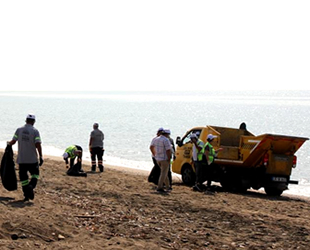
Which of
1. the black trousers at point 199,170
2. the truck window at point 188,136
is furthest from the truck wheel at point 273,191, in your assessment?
the truck window at point 188,136

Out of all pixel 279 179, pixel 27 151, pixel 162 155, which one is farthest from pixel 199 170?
pixel 27 151

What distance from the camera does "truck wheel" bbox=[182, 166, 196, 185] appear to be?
18.9 metres

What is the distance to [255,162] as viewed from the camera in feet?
58.4

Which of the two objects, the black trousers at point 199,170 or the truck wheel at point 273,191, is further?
the truck wheel at point 273,191

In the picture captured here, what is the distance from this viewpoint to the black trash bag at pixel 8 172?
12477 mm

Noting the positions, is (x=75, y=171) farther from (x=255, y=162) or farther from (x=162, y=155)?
(x=255, y=162)

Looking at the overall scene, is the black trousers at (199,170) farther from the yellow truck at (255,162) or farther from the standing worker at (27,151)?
the standing worker at (27,151)

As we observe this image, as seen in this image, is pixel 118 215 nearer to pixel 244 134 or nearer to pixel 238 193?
pixel 238 193

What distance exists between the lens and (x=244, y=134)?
19.5 meters

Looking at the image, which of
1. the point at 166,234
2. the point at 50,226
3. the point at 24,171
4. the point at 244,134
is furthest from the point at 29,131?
the point at 244,134

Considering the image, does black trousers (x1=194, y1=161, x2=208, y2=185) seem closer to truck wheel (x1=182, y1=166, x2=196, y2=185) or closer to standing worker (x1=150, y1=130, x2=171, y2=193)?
standing worker (x1=150, y1=130, x2=171, y2=193)

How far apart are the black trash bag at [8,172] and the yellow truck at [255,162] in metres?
7.50

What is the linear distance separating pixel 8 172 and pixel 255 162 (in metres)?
7.96

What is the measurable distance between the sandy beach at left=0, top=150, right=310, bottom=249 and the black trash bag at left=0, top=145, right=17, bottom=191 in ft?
0.77
